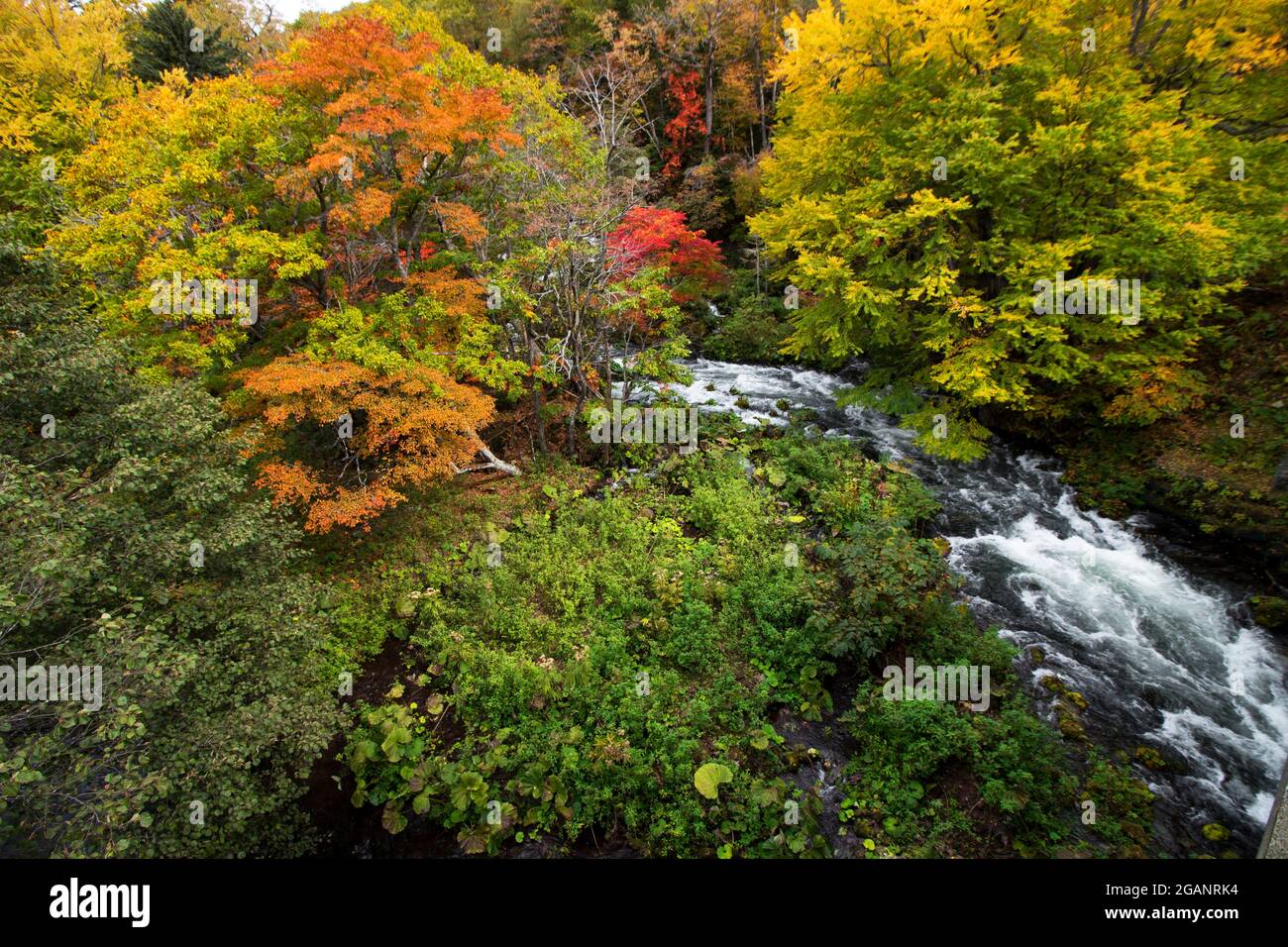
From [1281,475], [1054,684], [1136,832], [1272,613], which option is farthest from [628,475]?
[1281,475]

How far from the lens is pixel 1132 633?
8.97m

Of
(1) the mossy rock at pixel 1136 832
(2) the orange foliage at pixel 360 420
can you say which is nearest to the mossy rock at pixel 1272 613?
(1) the mossy rock at pixel 1136 832

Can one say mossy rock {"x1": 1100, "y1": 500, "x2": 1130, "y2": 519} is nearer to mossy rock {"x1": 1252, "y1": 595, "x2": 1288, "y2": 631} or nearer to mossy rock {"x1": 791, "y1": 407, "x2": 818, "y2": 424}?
mossy rock {"x1": 1252, "y1": 595, "x2": 1288, "y2": 631}

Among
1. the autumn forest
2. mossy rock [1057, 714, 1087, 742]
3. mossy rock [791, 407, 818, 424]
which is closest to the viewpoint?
the autumn forest

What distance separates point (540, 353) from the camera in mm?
13695

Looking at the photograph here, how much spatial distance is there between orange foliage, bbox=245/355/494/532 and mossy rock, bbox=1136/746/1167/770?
454 inches

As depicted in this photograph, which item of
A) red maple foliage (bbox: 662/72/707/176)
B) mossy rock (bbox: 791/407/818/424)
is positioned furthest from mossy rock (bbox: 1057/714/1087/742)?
red maple foliage (bbox: 662/72/707/176)

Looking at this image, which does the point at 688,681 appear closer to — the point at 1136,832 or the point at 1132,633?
the point at 1136,832

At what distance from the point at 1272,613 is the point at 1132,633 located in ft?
6.83

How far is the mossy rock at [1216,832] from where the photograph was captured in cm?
630

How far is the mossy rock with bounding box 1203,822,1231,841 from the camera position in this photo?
6301 mm

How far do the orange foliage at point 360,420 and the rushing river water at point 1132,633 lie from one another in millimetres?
10533

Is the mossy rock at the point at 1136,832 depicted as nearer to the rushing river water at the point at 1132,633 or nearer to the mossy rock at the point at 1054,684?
the rushing river water at the point at 1132,633
